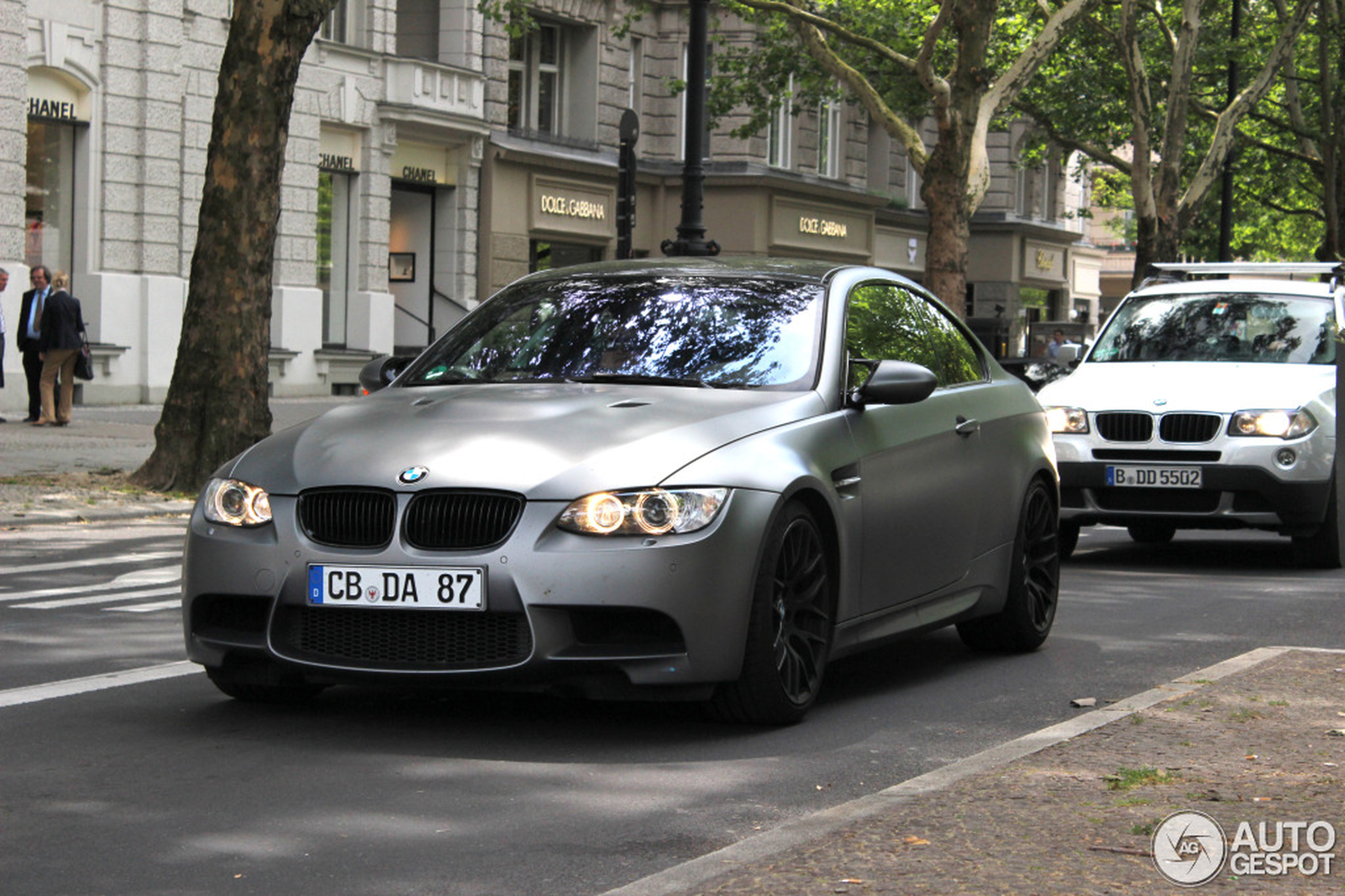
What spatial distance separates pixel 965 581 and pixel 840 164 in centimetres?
3971

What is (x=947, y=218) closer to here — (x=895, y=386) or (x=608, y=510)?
(x=895, y=386)

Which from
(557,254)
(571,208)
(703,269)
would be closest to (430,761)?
(703,269)

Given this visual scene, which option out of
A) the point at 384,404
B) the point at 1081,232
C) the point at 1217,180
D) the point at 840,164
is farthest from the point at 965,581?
the point at 1081,232

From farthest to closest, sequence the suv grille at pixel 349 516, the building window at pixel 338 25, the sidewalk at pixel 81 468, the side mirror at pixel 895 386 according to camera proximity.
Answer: the building window at pixel 338 25
the sidewalk at pixel 81 468
the side mirror at pixel 895 386
the suv grille at pixel 349 516

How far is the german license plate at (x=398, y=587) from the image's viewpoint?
19.9 feet

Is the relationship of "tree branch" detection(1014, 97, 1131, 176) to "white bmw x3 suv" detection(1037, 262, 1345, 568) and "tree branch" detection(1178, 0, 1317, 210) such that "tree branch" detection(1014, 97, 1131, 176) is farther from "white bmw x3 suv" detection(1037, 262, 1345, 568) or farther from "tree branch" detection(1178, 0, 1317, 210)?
"white bmw x3 suv" detection(1037, 262, 1345, 568)

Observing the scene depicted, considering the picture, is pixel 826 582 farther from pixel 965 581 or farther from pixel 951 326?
pixel 951 326

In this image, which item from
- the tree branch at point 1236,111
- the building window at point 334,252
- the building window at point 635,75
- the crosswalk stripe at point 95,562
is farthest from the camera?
the building window at point 635,75

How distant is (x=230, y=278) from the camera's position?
16.1 metres

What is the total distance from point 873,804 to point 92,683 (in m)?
3.37

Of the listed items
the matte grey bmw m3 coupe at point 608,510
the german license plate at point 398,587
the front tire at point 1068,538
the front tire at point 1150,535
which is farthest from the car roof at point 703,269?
the front tire at point 1150,535

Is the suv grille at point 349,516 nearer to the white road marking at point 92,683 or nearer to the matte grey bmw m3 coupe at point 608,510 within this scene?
the matte grey bmw m3 coupe at point 608,510

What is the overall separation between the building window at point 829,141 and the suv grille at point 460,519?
40092 mm

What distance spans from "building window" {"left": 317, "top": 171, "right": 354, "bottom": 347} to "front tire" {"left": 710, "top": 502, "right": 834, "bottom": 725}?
26.0 meters
